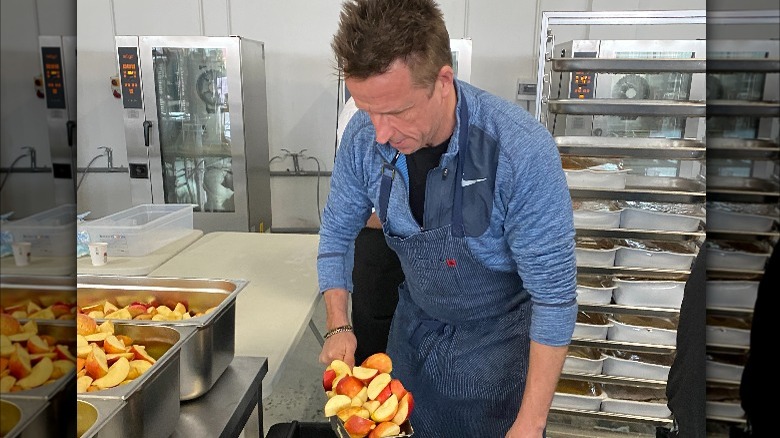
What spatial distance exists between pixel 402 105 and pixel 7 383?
1107 millimetres

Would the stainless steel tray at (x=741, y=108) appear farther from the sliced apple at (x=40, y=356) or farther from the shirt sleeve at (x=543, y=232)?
the shirt sleeve at (x=543, y=232)

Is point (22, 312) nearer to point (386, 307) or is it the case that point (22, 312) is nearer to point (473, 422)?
point (473, 422)

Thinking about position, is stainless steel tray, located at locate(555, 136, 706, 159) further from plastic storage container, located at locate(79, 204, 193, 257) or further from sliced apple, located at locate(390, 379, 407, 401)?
plastic storage container, located at locate(79, 204, 193, 257)

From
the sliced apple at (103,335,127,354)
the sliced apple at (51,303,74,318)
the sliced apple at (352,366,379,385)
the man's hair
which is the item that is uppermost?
the man's hair

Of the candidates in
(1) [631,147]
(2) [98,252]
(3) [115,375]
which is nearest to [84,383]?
(3) [115,375]

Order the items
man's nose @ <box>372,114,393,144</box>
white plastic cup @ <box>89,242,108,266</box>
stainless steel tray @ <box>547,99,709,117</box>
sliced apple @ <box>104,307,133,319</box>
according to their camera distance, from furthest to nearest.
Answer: stainless steel tray @ <box>547,99,709,117</box>, white plastic cup @ <box>89,242,108,266</box>, sliced apple @ <box>104,307,133,319</box>, man's nose @ <box>372,114,393,144</box>

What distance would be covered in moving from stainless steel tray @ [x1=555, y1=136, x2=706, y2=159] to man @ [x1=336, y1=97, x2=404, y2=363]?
930 millimetres

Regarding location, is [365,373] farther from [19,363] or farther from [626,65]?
[626,65]

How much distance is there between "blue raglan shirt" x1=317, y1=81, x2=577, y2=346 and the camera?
1.41m

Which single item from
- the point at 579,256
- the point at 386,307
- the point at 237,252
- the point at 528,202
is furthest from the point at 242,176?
the point at 528,202

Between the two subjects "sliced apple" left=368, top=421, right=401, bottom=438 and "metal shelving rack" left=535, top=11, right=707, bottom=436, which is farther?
"metal shelving rack" left=535, top=11, right=707, bottom=436

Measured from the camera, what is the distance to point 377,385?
1.33m

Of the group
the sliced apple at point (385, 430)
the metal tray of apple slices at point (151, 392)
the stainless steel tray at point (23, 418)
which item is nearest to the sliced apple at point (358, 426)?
the sliced apple at point (385, 430)

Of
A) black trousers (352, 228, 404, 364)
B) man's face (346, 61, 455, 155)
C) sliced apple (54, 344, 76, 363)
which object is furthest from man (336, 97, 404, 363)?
sliced apple (54, 344, 76, 363)
